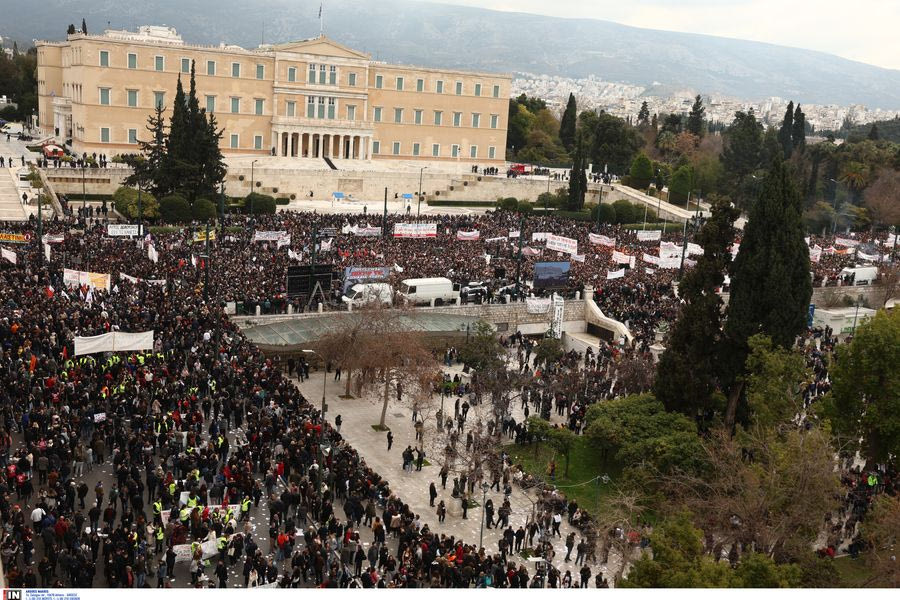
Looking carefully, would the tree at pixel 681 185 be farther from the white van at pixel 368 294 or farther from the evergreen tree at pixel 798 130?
the white van at pixel 368 294

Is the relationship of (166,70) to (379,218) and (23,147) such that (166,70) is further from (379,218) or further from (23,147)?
(379,218)

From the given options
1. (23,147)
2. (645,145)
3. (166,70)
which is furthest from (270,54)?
(645,145)

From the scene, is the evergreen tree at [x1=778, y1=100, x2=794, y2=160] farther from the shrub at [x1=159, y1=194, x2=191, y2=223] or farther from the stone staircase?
the stone staircase

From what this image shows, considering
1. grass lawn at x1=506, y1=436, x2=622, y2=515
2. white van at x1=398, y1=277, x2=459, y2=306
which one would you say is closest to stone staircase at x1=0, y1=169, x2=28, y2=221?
white van at x1=398, y1=277, x2=459, y2=306

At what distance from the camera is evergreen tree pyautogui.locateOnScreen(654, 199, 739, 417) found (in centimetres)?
2695

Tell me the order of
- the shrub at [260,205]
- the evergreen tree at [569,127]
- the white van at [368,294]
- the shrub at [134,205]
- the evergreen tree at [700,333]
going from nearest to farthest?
the evergreen tree at [700,333]
the white van at [368,294]
the shrub at [134,205]
the shrub at [260,205]
the evergreen tree at [569,127]

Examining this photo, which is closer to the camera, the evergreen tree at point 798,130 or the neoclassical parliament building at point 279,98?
the neoclassical parliament building at point 279,98

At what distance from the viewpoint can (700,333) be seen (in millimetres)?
27328

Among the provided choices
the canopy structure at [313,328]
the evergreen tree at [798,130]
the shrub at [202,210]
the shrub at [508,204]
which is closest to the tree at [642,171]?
the shrub at [508,204]

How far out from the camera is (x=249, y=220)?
49750 millimetres

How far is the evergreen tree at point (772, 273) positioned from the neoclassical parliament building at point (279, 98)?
5212 centimetres

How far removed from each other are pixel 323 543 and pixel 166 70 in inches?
2310

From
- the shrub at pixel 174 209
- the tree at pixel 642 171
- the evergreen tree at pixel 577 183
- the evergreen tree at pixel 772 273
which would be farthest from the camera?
the tree at pixel 642 171

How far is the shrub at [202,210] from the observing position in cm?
5225
